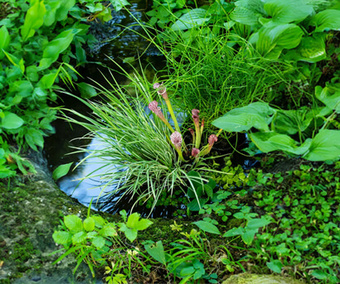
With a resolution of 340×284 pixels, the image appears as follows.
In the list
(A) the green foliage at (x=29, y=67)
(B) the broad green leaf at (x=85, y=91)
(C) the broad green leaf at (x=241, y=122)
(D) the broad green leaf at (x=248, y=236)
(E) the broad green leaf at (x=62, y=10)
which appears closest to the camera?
(D) the broad green leaf at (x=248, y=236)

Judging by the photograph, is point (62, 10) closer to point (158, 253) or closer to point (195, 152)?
point (195, 152)

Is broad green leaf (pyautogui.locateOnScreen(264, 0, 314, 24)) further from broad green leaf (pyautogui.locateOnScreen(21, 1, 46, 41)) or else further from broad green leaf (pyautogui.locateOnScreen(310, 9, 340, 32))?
broad green leaf (pyautogui.locateOnScreen(21, 1, 46, 41))

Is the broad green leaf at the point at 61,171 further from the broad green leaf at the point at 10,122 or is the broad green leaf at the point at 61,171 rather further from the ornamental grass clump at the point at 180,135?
the ornamental grass clump at the point at 180,135

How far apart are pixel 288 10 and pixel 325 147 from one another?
0.85 metres

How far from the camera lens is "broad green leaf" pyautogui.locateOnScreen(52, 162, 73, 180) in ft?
7.59

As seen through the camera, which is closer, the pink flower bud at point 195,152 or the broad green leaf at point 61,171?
the pink flower bud at point 195,152

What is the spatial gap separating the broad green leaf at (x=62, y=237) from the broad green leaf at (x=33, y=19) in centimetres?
148

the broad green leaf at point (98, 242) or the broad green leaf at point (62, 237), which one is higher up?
the broad green leaf at point (62, 237)

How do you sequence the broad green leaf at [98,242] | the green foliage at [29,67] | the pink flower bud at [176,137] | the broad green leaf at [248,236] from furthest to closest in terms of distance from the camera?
the green foliage at [29,67], the pink flower bud at [176,137], the broad green leaf at [248,236], the broad green leaf at [98,242]

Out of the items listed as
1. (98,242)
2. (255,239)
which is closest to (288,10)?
(255,239)

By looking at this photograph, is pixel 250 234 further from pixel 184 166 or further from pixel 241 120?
pixel 184 166

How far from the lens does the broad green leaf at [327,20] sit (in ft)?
6.80

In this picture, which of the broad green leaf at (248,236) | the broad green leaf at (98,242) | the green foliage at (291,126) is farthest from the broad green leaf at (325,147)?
the broad green leaf at (98,242)

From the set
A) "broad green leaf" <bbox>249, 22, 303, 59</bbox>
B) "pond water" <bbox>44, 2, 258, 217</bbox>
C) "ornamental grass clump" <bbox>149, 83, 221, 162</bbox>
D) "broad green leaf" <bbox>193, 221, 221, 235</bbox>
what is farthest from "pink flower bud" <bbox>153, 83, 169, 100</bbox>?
"broad green leaf" <bbox>193, 221, 221, 235</bbox>
